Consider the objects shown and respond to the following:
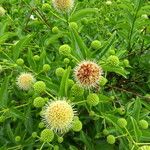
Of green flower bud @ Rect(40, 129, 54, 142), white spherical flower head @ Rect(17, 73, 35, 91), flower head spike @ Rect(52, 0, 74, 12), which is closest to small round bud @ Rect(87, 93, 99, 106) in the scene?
green flower bud @ Rect(40, 129, 54, 142)

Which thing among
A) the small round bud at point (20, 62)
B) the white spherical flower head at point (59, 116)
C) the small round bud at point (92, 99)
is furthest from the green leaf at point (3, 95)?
the small round bud at point (92, 99)

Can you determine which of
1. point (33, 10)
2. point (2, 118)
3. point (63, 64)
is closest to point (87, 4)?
point (33, 10)

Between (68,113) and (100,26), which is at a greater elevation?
(100,26)

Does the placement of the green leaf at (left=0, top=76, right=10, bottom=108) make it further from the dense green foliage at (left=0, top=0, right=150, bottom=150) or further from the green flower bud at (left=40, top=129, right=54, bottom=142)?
the green flower bud at (left=40, top=129, right=54, bottom=142)

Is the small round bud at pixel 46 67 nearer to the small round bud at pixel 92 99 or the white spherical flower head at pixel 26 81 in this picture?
the white spherical flower head at pixel 26 81

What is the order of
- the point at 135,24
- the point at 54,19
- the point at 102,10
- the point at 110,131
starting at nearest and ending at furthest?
the point at 110,131
the point at 135,24
the point at 54,19
the point at 102,10

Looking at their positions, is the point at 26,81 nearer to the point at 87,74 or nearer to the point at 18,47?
the point at 18,47

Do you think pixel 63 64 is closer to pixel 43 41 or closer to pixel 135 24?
pixel 43 41
